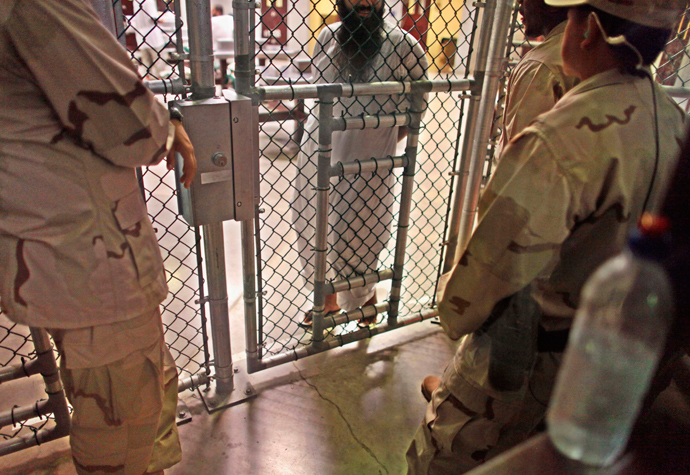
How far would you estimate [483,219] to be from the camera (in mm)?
1084

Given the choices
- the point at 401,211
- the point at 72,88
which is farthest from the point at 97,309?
the point at 401,211

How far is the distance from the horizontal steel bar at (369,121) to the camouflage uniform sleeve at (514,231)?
2.46 ft

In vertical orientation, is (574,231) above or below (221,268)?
above

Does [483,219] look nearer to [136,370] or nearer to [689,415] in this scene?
[689,415]

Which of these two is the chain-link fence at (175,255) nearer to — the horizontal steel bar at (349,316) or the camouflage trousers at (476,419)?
the horizontal steel bar at (349,316)

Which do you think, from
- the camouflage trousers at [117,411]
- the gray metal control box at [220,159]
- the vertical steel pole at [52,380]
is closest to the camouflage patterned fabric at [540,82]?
the gray metal control box at [220,159]

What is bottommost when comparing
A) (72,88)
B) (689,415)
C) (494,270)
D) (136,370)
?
(136,370)

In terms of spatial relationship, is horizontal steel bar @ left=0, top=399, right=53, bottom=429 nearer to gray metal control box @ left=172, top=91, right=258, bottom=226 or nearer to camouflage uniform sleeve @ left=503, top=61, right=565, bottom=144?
gray metal control box @ left=172, top=91, right=258, bottom=226

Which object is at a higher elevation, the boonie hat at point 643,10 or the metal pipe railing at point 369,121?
the boonie hat at point 643,10

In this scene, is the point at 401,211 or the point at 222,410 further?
the point at 401,211

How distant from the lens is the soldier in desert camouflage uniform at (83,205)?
917 mm

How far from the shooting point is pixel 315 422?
1.84m

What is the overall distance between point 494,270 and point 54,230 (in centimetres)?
98

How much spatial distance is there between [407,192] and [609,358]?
1430 millimetres
